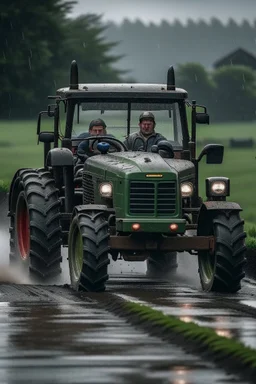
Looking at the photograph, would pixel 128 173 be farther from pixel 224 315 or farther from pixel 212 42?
pixel 212 42

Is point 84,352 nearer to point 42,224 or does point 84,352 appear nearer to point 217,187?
point 217,187

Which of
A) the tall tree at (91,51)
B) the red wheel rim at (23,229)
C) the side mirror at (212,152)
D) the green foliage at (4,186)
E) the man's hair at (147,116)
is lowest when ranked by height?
the red wheel rim at (23,229)

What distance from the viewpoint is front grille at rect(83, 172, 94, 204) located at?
21320 millimetres

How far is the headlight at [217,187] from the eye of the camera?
20844mm

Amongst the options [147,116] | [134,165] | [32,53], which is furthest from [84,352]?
[32,53]

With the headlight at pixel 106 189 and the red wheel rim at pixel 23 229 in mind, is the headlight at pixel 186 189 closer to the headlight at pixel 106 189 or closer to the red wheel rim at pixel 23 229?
the headlight at pixel 106 189

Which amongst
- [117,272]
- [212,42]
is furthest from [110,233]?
[212,42]

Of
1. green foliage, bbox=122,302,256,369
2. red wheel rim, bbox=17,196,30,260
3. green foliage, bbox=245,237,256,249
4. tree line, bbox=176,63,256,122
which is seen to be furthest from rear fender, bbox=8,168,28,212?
tree line, bbox=176,63,256,122

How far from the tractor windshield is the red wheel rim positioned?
150 cm

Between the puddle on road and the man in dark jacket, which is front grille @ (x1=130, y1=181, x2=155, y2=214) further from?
the puddle on road

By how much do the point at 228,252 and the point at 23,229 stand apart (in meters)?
4.32

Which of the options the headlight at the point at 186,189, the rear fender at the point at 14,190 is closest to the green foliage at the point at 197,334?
the headlight at the point at 186,189

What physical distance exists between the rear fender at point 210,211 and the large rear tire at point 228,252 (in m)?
0.05

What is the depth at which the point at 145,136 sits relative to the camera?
21781 millimetres
